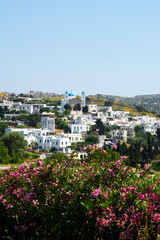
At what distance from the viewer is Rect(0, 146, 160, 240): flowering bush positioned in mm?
6434

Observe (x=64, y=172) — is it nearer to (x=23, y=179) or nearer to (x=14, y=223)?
(x=23, y=179)

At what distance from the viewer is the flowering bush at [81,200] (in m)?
6.43

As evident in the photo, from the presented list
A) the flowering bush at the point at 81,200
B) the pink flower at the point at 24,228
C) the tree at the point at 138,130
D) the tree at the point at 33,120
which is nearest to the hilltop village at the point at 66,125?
the tree at the point at 33,120

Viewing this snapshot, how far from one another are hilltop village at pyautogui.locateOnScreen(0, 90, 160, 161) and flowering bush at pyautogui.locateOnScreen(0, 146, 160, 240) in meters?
43.9

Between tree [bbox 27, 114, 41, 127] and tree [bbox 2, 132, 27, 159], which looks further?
tree [bbox 27, 114, 41, 127]

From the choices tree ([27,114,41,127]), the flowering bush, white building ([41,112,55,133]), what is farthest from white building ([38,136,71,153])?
the flowering bush

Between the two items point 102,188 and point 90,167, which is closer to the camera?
point 102,188

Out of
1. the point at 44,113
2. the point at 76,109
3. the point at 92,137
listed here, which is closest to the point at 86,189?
the point at 92,137

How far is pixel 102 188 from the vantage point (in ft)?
22.5

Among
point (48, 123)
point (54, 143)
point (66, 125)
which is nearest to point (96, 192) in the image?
point (54, 143)

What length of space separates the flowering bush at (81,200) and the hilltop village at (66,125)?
43853 millimetres

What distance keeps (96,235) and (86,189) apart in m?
0.87

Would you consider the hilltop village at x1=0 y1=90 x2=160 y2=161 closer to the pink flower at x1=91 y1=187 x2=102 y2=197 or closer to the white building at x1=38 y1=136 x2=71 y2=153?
the white building at x1=38 y1=136 x2=71 y2=153

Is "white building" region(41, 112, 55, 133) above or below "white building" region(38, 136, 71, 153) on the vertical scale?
above
